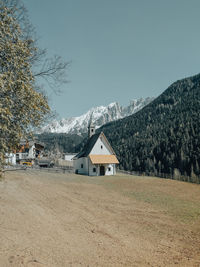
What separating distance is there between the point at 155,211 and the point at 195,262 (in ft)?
24.7

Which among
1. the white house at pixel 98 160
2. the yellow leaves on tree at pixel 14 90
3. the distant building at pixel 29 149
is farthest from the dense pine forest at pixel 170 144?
the yellow leaves on tree at pixel 14 90

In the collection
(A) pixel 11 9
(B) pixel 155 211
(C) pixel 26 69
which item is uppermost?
(A) pixel 11 9

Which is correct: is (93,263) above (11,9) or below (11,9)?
below

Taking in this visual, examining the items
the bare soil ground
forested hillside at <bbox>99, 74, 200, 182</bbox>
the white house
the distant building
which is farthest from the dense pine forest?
the bare soil ground

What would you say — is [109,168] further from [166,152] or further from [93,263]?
[166,152]

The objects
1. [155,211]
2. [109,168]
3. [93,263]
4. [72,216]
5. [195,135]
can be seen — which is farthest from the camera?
[195,135]

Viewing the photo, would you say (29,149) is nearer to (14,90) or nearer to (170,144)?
(14,90)

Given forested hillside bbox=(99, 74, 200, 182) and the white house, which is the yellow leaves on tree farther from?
forested hillside bbox=(99, 74, 200, 182)

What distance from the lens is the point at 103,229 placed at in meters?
11.6

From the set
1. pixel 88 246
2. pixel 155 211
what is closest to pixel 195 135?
pixel 155 211

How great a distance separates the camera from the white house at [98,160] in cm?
4378

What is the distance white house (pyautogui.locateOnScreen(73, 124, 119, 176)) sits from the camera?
43781mm

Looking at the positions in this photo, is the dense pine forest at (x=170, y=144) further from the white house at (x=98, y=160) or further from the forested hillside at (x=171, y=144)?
the white house at (x=98, y=160)

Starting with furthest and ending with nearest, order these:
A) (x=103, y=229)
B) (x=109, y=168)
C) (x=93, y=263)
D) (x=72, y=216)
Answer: (x=109, y=168), (x=72, y=216), (x=103, y=229), (x=93, y=263)
